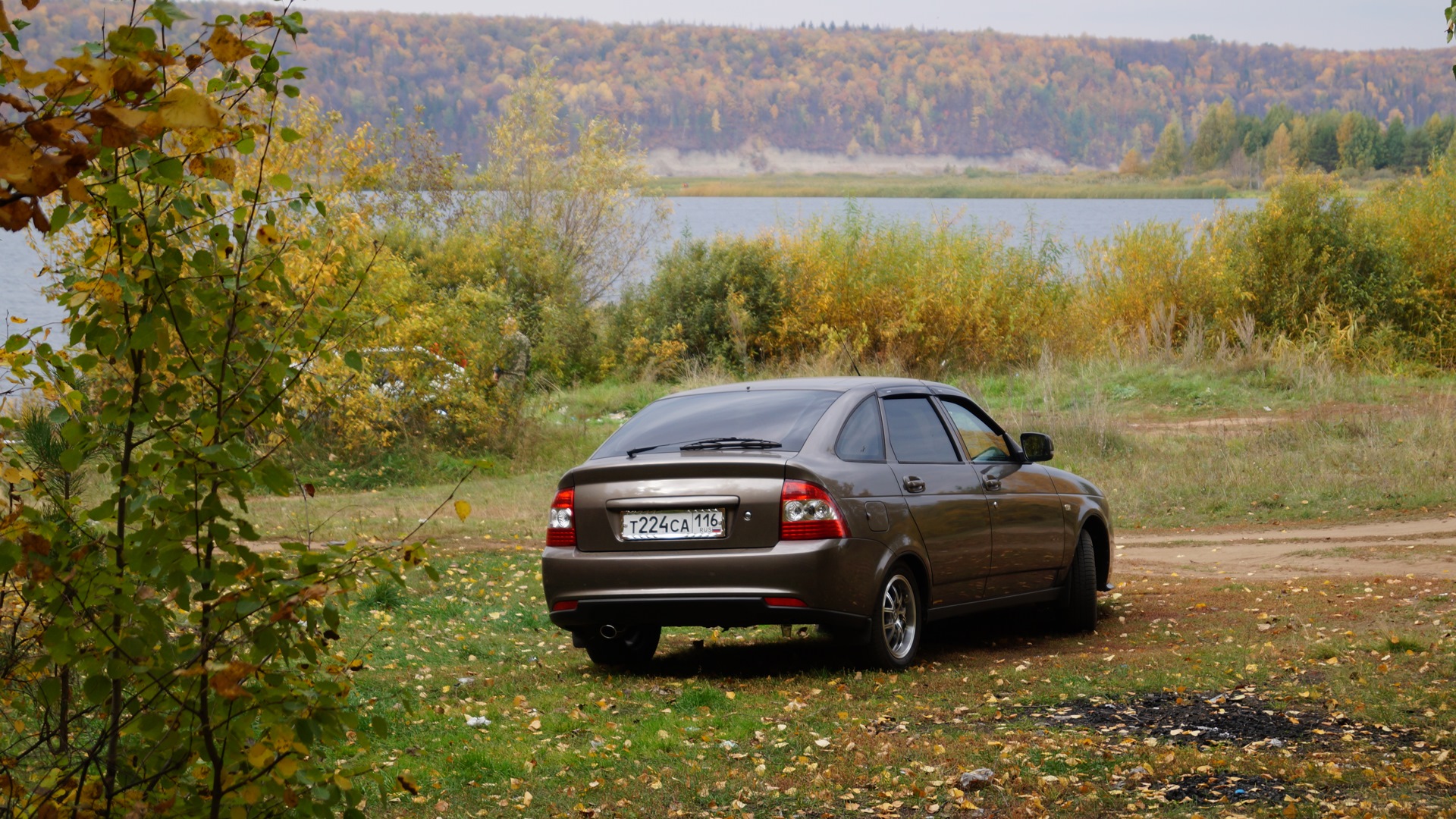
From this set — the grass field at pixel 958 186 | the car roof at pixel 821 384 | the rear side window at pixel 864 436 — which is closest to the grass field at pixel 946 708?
the rear side window at pixel 864 436

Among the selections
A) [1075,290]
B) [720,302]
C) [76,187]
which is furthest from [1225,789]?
[1075,290]

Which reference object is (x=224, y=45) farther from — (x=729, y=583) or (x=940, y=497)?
(x=940, y=497)

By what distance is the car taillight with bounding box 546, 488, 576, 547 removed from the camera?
24.5ft

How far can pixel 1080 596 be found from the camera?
915 cm

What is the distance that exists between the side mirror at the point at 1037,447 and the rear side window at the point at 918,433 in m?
0.62

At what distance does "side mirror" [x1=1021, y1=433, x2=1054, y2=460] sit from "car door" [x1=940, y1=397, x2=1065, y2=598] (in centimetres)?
7

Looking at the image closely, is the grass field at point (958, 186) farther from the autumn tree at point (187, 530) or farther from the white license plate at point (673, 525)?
the autumn tree at point (187, 530)

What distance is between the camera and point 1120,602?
10266mm

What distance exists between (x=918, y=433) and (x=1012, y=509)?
861 mm

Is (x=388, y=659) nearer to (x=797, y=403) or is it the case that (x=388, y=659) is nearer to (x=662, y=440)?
(x=662, y=440)

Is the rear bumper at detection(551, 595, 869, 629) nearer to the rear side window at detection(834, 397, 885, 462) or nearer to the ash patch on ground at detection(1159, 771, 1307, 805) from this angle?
the rear side window at detection(834, 397, 885, 462)

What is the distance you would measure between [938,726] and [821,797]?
1.25 metres

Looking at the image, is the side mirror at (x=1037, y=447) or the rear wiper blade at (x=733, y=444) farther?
the side mirror at (x=1037, y=447)

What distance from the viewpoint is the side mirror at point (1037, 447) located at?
8.70m
